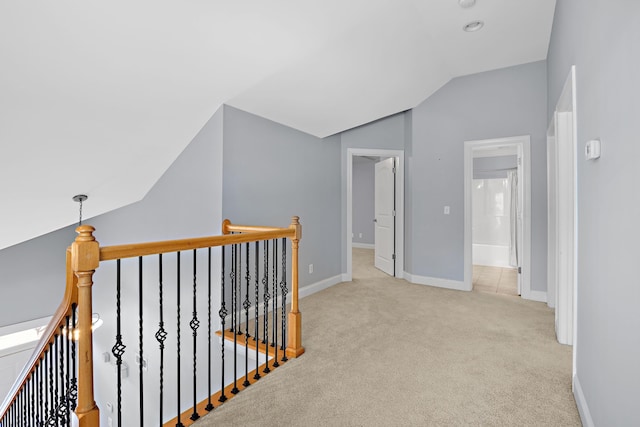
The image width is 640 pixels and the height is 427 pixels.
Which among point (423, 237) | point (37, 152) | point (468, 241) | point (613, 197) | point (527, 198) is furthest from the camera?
point (423, 237)

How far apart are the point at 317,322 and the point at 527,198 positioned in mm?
2898

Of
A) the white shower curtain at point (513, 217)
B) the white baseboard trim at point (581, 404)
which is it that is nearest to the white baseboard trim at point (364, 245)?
the white shower curtain at point (513, 217)

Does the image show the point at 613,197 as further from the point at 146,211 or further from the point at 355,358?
the point at 146,211

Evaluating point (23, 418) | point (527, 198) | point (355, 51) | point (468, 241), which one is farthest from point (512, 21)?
point (23, 418)

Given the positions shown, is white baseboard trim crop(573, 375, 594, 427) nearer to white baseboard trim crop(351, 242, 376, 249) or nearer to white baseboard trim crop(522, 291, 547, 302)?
white baseboard trim crop(522, 291, 547, 302)

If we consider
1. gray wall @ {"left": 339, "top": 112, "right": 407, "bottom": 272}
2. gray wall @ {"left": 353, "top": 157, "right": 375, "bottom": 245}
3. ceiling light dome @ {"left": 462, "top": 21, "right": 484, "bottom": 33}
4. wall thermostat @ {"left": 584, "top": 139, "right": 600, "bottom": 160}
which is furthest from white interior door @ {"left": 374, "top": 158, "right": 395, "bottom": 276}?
wall thermostat @ {"left": 584, "top": 139, "right": 600, "bottom": 160}

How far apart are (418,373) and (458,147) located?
3150mm

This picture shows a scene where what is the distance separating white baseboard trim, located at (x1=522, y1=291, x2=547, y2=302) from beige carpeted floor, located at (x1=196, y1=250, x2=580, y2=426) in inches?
12.8

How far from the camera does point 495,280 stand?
504 centimetres

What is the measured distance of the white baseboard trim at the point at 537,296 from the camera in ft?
12.6

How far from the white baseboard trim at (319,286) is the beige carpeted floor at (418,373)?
450 mm

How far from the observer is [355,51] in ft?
9.63

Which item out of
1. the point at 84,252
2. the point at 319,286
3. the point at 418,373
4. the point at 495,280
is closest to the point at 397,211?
the point at 319,286

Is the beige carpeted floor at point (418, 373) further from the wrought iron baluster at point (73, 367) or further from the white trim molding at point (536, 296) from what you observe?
the wrought iron baluster at point (73, 367)
